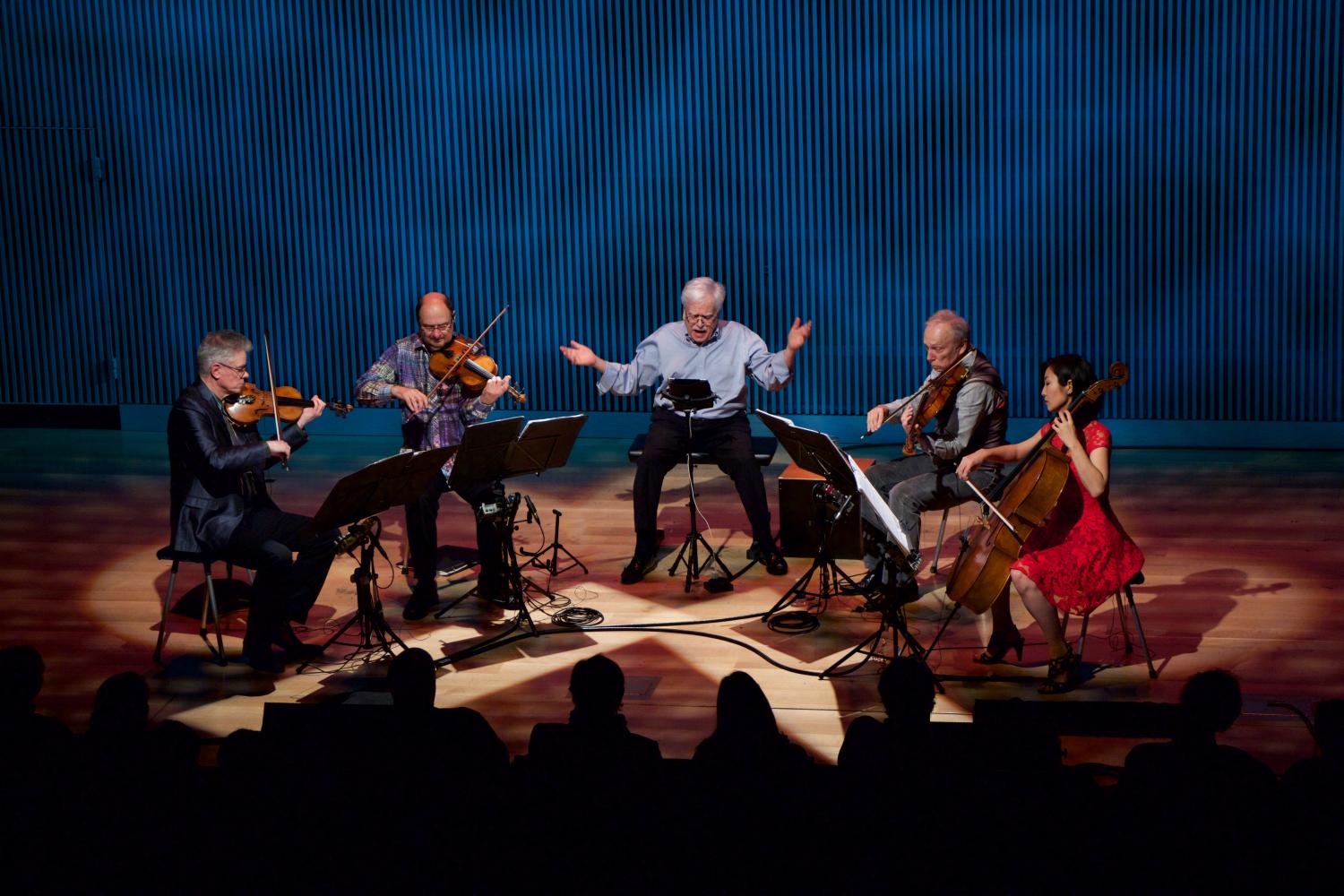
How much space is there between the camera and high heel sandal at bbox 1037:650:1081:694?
14.0ft

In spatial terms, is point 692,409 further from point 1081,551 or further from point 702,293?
point 1081,551

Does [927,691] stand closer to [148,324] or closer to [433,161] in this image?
[433,161]

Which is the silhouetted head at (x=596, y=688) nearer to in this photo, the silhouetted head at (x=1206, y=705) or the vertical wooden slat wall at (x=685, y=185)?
the silhouetted head at (x=1206, y=705)

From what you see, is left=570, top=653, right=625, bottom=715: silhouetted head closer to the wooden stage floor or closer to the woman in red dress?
the wooden stage floor

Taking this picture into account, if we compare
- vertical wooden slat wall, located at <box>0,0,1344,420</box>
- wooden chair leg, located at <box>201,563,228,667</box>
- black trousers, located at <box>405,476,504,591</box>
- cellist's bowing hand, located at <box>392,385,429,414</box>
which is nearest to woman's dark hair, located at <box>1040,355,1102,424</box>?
black trousers, located at <box>405,476,504,591</box>

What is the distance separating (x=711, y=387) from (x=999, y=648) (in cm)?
193

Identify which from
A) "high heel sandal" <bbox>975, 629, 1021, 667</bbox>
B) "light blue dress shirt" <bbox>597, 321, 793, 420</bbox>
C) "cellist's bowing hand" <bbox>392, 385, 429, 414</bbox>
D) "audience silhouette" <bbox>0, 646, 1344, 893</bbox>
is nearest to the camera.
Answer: "audience silhouette" <bbox>0, 646, 1344, 893</bbox>

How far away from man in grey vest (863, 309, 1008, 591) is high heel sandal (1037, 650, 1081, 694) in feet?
2.73

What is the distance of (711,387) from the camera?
19.4ft

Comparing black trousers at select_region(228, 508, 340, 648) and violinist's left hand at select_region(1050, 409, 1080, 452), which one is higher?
violinist's left hand at select_region(1050, 409, 1080, 452)

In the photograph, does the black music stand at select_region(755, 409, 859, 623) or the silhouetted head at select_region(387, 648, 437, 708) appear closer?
the silhouetted head at select_region(387, 648, 437, 708)

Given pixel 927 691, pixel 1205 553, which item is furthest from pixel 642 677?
pixel 1205 553

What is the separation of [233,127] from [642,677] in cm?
638

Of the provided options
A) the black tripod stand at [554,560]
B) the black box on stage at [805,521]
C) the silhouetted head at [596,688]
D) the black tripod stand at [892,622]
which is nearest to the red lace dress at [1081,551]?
the black tripod stand at [892,622]
